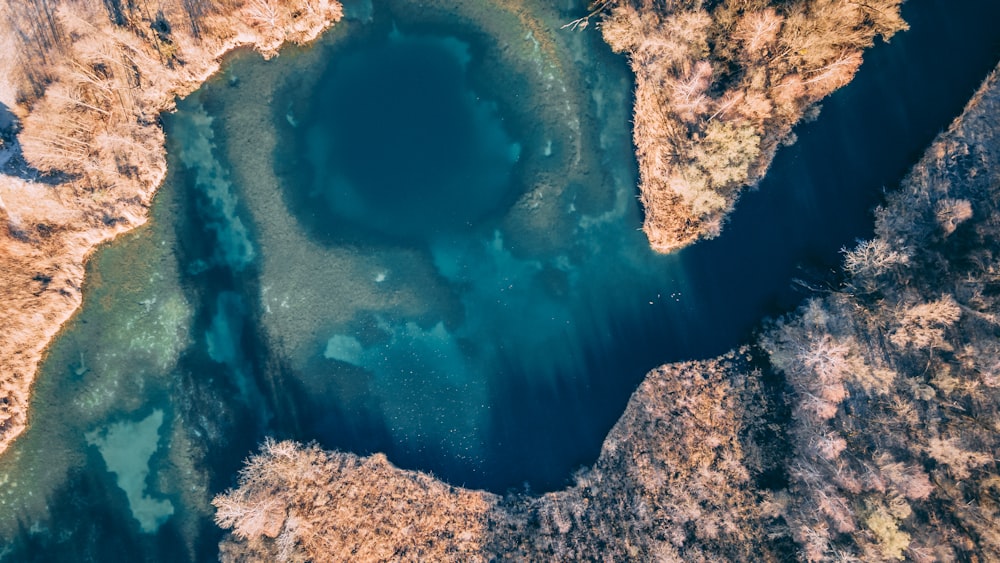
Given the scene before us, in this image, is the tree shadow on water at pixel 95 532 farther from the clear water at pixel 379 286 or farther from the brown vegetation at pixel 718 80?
the brown vegetation at pixel 718 80

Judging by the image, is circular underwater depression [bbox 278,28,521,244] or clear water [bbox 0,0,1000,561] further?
circular underwater depression [bbox 278,28,521,244]

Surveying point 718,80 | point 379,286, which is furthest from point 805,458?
point 379,286

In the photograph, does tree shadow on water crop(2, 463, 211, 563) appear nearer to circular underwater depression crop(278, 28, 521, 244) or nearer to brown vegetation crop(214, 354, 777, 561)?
brown vegetation crop(214, 354, 777, 561)

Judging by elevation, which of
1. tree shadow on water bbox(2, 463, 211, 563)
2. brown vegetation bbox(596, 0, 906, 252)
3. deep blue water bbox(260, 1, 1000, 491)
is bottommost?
tree shadow on water bbox(2, 463, 211, 563)

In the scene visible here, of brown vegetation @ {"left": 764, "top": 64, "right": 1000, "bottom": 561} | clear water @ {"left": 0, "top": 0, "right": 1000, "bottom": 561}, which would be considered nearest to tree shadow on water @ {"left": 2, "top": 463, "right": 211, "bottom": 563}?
clear water @ {"left": 0, "top": 0, "right": 1000, "bottom": 561}

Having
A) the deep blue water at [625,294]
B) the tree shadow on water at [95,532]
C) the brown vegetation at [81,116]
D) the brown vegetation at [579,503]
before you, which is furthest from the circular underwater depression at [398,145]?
the tree shadow on water at [95,532]

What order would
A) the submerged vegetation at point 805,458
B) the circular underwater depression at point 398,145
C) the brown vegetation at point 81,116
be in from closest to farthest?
the submerged vegetation at point 805,458
the brown vegetation at point 81,116
the circular underwater depression at point 398,145
